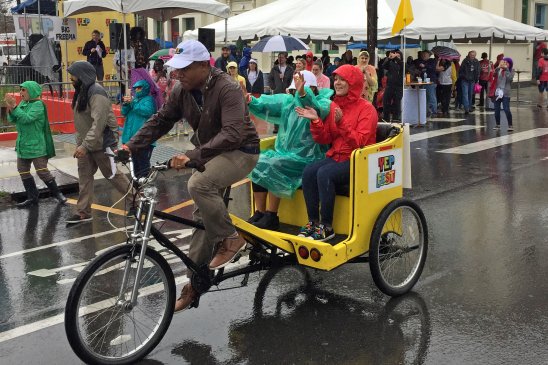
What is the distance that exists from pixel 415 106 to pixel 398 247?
1364cm

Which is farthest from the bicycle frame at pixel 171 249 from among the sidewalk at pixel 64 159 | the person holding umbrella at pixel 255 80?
the person holding umbrella at pixel 255 80

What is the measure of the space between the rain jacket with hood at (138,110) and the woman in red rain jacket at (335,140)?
14.4 ft

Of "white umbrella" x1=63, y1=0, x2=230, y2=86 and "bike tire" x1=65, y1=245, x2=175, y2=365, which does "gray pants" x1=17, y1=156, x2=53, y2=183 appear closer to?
"bike tire" x1=65, y1=245, x2=175, y2=365

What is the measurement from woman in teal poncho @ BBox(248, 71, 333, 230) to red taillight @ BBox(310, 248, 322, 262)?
668 mm

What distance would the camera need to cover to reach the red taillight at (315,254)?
5.03m

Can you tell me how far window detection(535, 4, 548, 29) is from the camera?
3852 cm

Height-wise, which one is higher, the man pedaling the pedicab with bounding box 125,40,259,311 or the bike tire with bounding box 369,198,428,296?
the man pedaling the pedicab with bounding box 125,40,259,311

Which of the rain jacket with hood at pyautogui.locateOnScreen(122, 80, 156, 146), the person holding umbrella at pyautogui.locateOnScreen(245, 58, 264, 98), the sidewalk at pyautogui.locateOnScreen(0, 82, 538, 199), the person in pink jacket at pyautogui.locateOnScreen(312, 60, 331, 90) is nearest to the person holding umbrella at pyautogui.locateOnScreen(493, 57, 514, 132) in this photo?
the sidewalk at pyautogui.locateOnScreen(0, 82, 538, 199)

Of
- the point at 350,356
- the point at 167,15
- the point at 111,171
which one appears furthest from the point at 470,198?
the point at 167,15

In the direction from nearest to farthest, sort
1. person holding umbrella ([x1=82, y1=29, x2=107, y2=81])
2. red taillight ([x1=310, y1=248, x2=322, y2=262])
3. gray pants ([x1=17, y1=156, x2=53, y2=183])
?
red taillight ([x1=310, y1=248, x2=322, y2=262]) < gray pants ([x1=17, y1=156, x2=53, y2=183]) < person holding umbrella ([x1=82, y1=29, x2=107, y2=81])

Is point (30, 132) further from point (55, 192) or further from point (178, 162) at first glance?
point (178, 162)

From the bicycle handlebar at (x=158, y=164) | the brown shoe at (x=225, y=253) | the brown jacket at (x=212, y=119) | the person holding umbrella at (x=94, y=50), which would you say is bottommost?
the brown shoe at (x=225, y=253)

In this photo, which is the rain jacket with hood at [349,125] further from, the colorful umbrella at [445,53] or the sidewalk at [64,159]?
the colorful umbrella at [445,53]

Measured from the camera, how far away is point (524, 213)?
843cm
